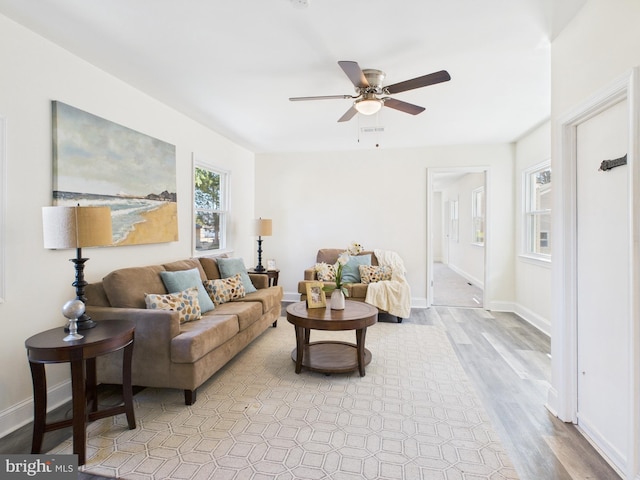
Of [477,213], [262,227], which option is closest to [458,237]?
[477,213]

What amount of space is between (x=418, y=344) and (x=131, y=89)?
3.99 meters

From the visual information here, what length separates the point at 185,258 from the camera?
4109mm

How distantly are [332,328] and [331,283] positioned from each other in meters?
1.83

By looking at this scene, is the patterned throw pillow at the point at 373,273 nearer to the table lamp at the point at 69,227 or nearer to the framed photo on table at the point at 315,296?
the framed photo on table at the point at 315,296

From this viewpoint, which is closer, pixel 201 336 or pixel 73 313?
pixel 73 313

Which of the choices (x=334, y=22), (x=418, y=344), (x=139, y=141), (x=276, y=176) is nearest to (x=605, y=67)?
(x=334, y=22)

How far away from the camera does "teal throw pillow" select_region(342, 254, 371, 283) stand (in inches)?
196

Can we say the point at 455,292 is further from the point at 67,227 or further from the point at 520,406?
the point at 67,227

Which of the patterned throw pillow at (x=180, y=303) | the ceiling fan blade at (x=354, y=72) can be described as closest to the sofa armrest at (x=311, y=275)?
the patterned throw pillow at (x=180, y=303)

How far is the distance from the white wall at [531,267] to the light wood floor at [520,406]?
0.79 ft

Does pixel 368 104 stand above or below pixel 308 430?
above

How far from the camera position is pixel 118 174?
304 cm

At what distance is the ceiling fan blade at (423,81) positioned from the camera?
2.30 metres

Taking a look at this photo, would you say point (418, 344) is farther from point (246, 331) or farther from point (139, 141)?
point (139, 141)
